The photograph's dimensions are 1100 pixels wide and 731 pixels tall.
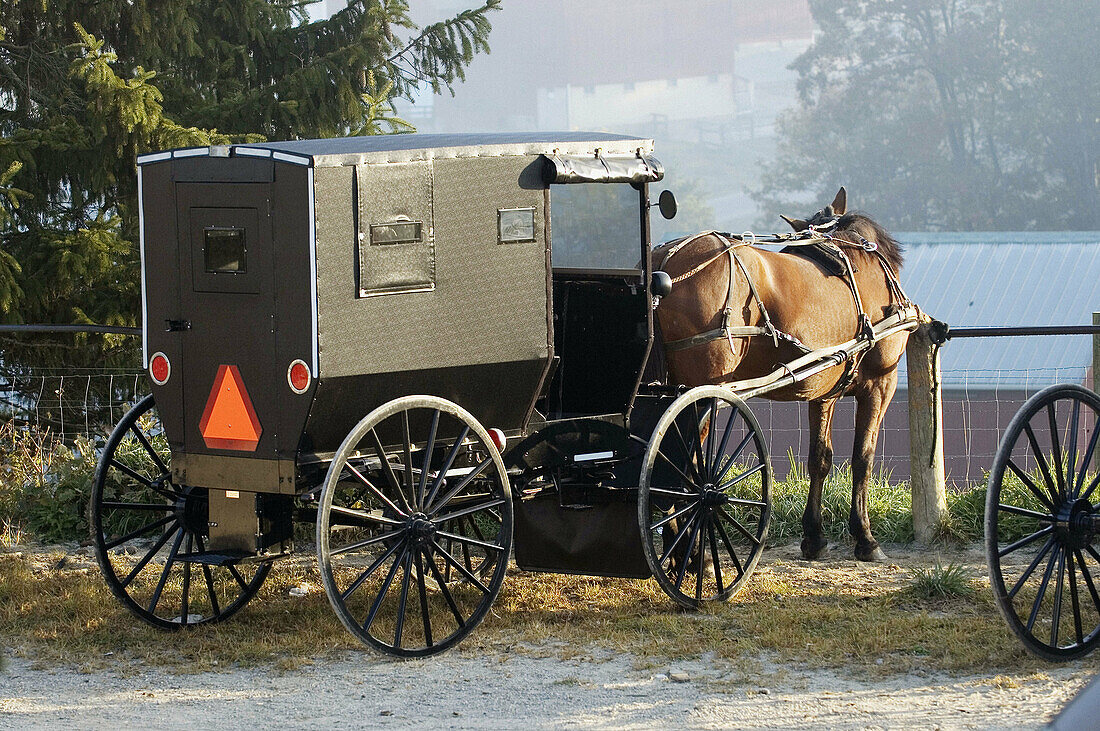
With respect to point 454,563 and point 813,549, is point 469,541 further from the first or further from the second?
point 813,549

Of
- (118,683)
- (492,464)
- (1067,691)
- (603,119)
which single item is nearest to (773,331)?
(492,464)

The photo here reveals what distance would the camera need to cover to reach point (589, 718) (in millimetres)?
4879

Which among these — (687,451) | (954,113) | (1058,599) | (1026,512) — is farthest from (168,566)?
(954,113)

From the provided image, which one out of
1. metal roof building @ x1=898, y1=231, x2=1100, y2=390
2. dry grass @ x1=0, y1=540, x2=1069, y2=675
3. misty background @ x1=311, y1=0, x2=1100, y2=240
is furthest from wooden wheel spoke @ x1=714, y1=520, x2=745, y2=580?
misty background @ x1=311, y1=0, x2=1100, y2=240

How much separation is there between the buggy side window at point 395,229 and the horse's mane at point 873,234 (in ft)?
11.4

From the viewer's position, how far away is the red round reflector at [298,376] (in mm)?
5238

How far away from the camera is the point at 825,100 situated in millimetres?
92688

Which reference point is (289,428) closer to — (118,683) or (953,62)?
(118,683)

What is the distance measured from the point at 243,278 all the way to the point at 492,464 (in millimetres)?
1344

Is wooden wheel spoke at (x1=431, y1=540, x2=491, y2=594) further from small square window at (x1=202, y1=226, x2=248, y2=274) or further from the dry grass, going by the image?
Answer: small square window at (x1=202, y1=226, x2=248, y2=274)

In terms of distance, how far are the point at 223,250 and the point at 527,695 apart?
2194 mm

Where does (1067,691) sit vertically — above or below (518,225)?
below

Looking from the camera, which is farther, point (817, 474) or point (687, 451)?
point (817, 474)

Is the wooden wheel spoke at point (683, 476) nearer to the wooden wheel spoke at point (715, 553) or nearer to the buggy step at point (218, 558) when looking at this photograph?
the wooden wheel spoke at point (715, 553)
